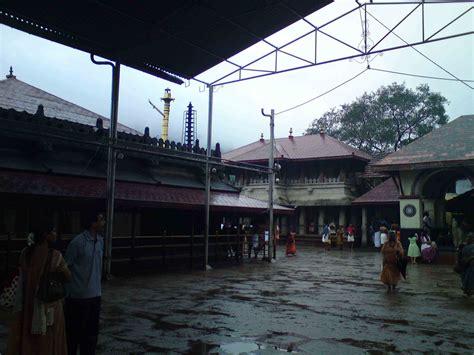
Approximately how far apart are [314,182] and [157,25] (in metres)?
23.0

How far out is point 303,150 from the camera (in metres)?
33.5

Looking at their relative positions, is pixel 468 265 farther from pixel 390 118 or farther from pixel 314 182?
pixel 390 118

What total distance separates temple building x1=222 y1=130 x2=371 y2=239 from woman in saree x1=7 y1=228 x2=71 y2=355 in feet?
90.8

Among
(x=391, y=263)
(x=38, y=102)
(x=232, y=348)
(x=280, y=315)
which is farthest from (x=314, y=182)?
(x=232, y=348)

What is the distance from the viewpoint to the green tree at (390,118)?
127ft

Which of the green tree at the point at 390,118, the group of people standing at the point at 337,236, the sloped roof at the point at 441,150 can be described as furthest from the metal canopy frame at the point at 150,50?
the green tree at the point at 390,118

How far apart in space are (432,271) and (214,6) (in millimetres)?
12505

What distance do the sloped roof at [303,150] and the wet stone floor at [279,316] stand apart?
1858 cm

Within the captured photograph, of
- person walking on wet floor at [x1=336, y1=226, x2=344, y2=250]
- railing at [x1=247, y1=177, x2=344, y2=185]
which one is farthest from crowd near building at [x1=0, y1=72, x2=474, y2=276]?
person walking on wet floor at [x1=336, y1=226, x2=344, y2=250]

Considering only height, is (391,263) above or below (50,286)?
below

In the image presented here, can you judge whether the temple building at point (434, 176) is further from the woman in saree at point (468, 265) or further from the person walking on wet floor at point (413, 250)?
the woman in saree at point (468, 265)

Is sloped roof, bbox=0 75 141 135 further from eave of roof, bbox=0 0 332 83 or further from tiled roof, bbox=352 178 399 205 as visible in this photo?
tiled roof, bbox=352 178 399 205

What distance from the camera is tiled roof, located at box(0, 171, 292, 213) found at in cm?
1127

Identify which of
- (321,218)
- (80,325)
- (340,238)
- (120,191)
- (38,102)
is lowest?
(80,325)
